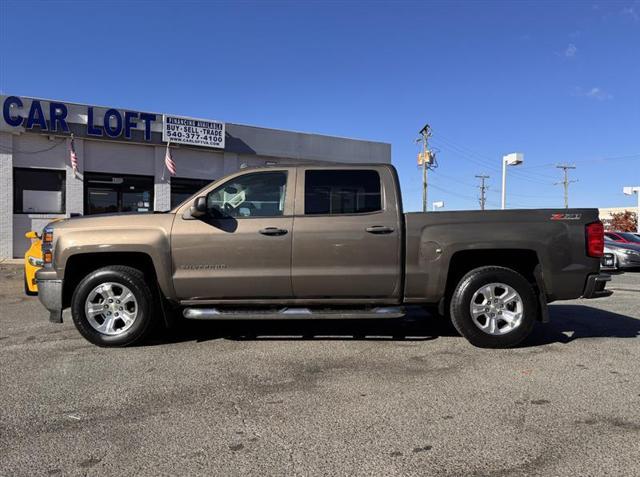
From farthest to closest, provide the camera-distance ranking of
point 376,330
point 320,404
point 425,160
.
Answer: point 425,160, point 376,330, point 320,404

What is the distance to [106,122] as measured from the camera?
1549cm

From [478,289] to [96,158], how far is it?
→ 14349 mm

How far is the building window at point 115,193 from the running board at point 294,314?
1164cm

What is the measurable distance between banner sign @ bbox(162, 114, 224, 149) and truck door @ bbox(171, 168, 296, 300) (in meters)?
12.3

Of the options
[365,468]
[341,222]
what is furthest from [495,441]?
[341,222]

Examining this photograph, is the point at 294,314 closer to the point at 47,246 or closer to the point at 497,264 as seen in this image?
the point at 497,264

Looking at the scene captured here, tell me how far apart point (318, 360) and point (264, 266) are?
114 centimetres

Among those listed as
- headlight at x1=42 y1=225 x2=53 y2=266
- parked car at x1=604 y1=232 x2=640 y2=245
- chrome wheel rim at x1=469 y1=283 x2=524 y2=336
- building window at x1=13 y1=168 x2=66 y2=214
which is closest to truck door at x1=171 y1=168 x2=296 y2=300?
headlight at x1=42 y1=225 x2=53 y2=266

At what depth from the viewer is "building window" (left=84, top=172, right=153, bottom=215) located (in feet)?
52.1

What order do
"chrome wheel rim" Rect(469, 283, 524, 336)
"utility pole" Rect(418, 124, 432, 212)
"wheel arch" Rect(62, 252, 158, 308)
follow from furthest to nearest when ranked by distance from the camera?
"utility pole" Rect(418, 124, 432, 212) → "wheel arch" Rect(62, 252, 158, 308) → "chrome wheel rim" Rect(469, 283, 524, 336)

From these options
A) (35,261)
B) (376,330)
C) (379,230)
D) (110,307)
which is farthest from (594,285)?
(35,261)

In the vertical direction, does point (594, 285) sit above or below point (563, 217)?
below

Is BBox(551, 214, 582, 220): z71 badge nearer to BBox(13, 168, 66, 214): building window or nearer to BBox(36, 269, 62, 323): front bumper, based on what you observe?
BBox(36, 269, 62, 323): front bumper

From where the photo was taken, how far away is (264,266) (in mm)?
5141
